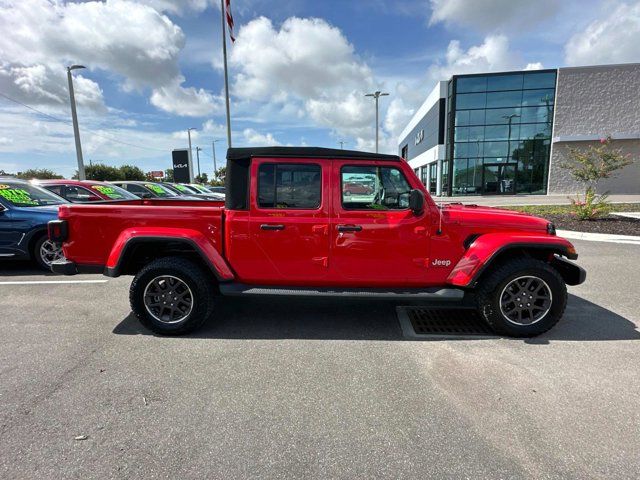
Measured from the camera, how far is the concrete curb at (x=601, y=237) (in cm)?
→ 881

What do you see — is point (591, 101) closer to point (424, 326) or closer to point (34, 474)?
point (424, 326)

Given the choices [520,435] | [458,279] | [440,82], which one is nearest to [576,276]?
[458,279]

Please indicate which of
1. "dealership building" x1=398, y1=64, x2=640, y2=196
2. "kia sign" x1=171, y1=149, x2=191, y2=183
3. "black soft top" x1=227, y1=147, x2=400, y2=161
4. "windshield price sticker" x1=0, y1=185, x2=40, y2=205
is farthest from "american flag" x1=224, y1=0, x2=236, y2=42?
"kia sign" x1=171, y1=149, x2=191, y2=183

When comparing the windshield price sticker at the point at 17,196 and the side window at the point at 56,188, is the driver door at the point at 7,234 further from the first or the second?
the side window at the point at 56,188

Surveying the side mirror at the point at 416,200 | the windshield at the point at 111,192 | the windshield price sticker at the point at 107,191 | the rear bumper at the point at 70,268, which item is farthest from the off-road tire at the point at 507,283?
the windshield price sticker at the point at 107,191

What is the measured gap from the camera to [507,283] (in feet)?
12.2

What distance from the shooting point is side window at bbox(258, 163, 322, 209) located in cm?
383

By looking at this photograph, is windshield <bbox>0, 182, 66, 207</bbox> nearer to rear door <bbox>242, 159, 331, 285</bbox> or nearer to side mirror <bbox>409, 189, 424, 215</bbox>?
rear door <bbox>242, 159, 331, 285</bbox>

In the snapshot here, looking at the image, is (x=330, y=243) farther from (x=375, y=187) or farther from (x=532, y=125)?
(x=532, y=125)

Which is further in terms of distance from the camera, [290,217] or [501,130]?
[501,130]

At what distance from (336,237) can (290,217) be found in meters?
0.52

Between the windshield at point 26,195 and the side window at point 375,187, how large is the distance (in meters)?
6.38

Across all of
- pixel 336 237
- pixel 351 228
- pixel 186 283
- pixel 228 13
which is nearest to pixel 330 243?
pixel 336 237

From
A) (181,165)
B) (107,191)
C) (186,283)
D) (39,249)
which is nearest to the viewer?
(186,283)
